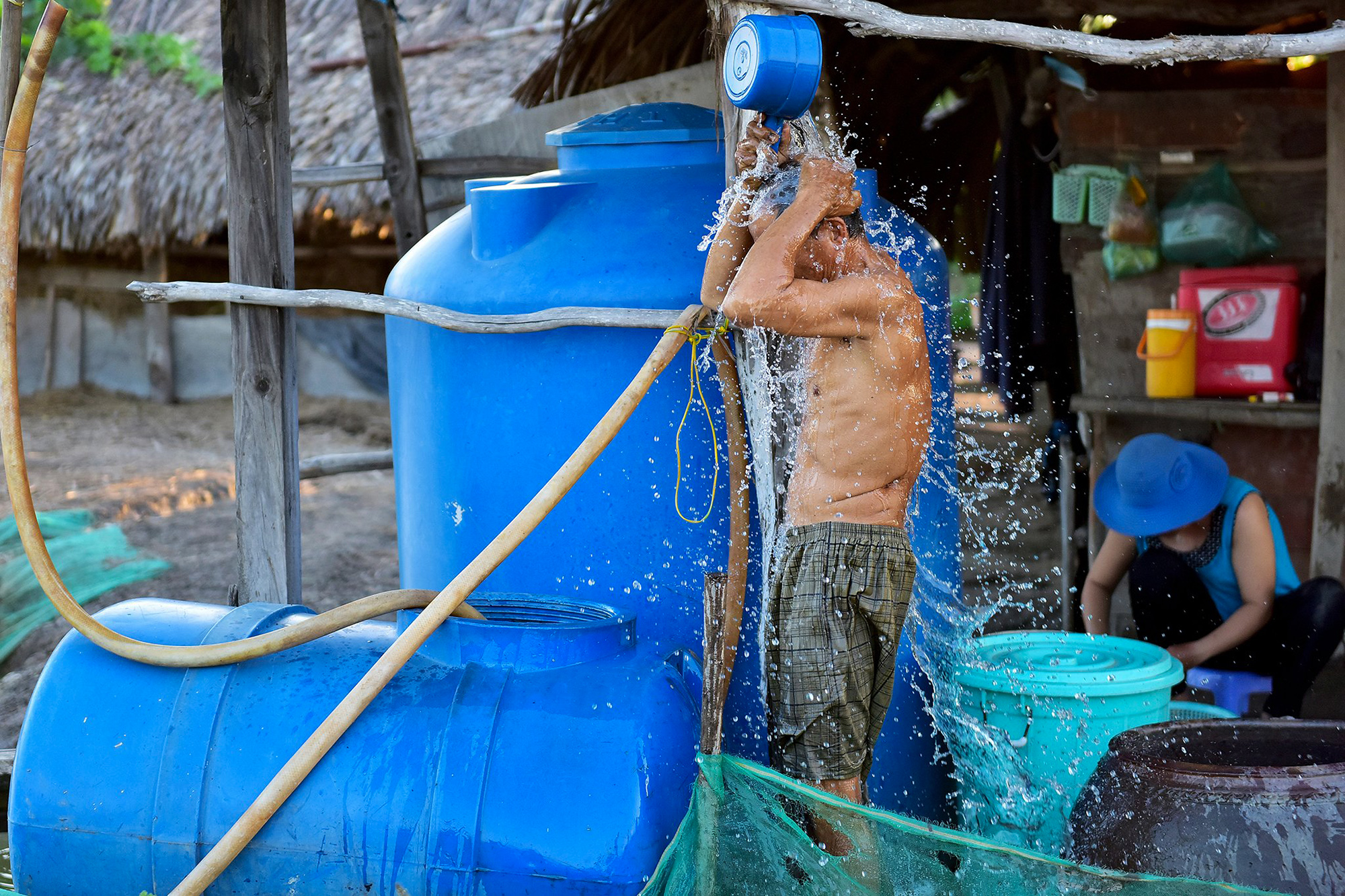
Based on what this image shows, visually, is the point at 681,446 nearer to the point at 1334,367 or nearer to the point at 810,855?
the point at 810,855

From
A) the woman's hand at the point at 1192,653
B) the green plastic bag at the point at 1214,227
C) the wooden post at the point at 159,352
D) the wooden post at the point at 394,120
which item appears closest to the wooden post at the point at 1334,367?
the green plastic bag at the point at 1214,227

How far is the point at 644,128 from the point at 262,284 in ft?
4.18

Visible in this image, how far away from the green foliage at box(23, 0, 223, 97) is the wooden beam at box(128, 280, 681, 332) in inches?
219

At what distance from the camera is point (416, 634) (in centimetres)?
256

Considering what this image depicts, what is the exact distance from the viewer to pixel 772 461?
2.89m

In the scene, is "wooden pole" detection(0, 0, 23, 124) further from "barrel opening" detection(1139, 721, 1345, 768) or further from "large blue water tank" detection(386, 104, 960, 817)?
"barrel opening" detection(1139, 721, 1345, 768)

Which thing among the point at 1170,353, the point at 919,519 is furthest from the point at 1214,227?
the point at 919,519

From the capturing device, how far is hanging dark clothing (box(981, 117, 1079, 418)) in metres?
5.33

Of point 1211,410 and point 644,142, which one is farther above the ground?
point 644,142

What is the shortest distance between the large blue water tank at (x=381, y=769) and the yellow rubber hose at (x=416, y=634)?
65mm

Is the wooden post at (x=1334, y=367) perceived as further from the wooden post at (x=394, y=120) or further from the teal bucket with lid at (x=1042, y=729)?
the wooden post at (x=394, y=120)

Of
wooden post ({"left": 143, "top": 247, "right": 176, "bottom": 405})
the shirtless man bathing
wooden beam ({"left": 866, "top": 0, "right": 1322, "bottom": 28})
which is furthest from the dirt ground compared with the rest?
wooden beam ({"left": 866, "top": 0, "right": 1322, "bottom": 28})

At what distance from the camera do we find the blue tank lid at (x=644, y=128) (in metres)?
3.38

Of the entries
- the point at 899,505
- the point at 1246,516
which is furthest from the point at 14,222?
the point at 1246,516
